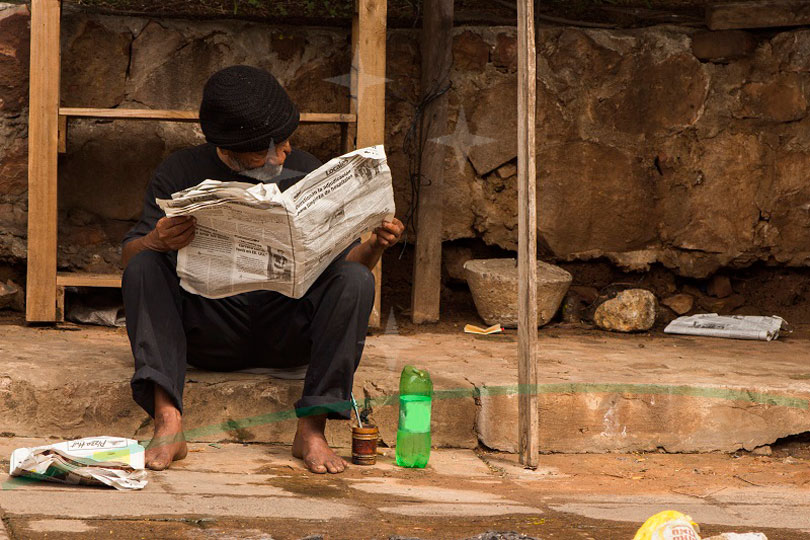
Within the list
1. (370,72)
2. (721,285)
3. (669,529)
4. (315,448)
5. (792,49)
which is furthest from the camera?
(721,285)

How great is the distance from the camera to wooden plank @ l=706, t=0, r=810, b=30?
4.56 m

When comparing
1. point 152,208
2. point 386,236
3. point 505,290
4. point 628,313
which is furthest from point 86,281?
point 628,313

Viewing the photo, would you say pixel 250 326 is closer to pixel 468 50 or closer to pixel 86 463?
pixel 86 463

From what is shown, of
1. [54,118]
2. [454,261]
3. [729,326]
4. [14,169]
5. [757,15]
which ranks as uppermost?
[757,15]

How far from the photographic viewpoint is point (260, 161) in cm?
301

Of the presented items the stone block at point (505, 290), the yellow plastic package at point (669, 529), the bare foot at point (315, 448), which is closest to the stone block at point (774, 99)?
the stone block at point (505, 290)

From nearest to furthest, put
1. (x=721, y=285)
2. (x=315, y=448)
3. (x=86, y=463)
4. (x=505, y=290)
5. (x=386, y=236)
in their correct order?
(x=86, y=463) → (x=315, y=448) → (x=386, y=236) → (x=505, y=290) → (x=721, y=285)

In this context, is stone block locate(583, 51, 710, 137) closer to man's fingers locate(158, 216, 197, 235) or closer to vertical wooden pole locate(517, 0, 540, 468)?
vertical wooden pole locate(517, 0, 540, 468)

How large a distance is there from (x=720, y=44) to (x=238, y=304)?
8.64 feet

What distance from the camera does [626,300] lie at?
4.52 m

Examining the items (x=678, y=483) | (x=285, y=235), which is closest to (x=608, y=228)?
(x=678, y=483)

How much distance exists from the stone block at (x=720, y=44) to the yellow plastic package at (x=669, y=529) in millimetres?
3081

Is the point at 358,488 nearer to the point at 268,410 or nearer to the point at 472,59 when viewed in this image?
the point at 268,410

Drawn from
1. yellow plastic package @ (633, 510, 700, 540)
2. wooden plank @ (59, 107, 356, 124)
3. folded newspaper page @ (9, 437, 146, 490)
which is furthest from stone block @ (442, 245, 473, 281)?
yellow plastic package @ (633, 510, 700, 540)
